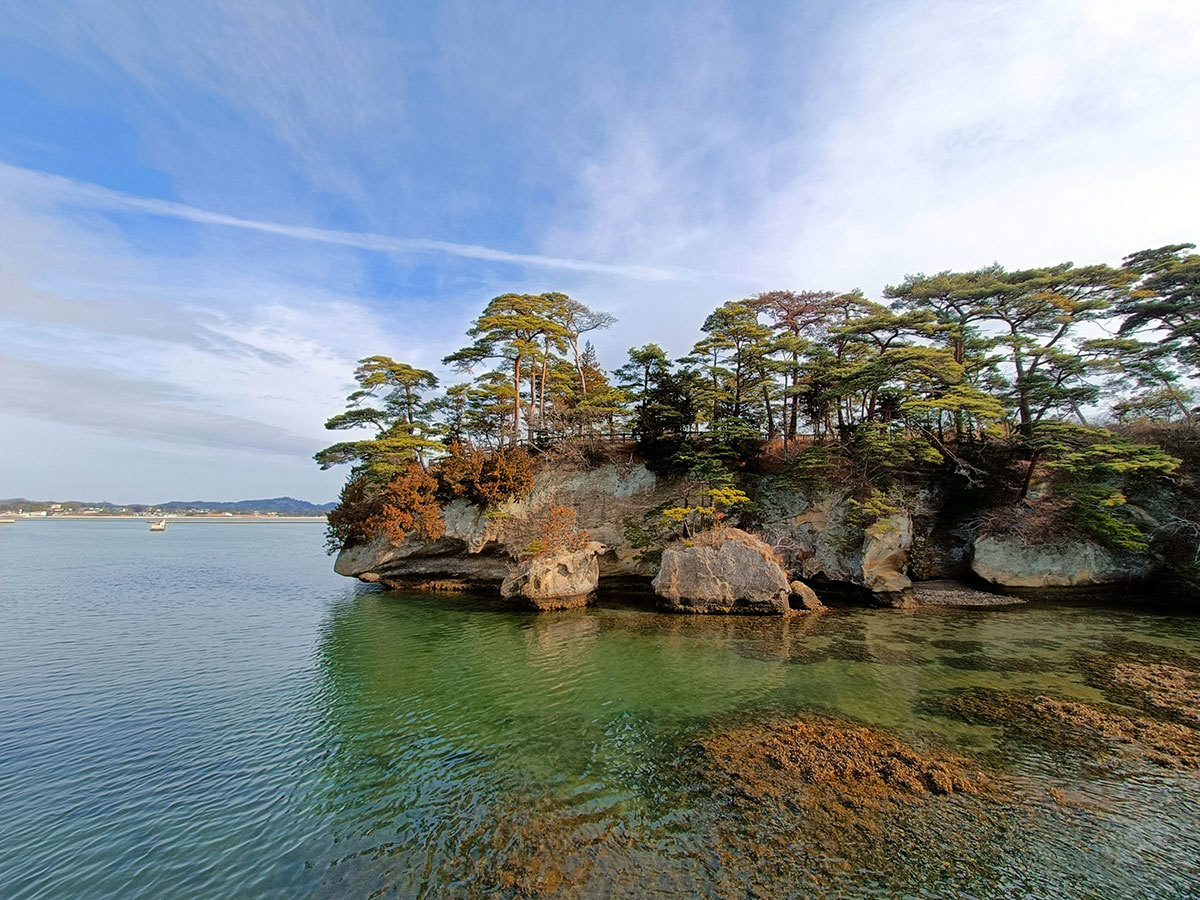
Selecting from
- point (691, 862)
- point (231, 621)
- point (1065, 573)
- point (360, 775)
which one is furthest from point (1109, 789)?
point (231, 621)

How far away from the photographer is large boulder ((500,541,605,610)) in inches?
818

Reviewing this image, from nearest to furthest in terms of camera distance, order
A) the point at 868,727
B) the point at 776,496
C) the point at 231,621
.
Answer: the point at 868,727
the point at 231,621
the point at 776,496

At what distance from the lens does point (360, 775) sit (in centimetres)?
758

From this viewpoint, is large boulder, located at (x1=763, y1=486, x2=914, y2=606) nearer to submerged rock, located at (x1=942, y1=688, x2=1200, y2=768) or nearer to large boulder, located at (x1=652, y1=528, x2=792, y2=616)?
large boulder, located at (x1=652, y1=528, x2=792, y2=616)

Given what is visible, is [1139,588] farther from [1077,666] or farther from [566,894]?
[566,894]

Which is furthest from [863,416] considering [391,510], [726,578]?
[391,510]

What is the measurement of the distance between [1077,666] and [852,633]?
17.6ft

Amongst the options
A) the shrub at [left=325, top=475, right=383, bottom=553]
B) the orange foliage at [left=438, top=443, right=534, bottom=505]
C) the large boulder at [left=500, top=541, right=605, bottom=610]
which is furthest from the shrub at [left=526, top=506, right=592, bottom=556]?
the shrub at [left=325, top=475, right=383, bottom=553]

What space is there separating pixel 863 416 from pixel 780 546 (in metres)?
8.94

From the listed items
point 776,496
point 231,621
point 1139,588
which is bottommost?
point 231,621

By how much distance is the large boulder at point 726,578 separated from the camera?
19.1 metres

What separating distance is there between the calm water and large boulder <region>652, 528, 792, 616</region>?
206cm

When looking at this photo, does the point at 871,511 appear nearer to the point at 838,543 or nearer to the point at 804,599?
the point at 838,543

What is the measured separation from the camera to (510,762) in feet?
26.0
